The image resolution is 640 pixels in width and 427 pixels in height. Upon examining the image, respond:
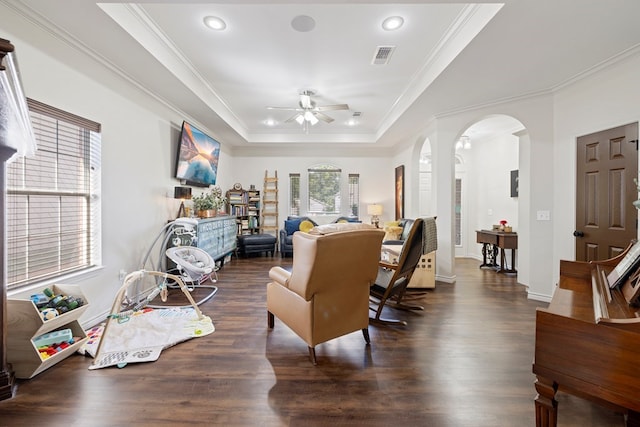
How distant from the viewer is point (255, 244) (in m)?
6.33

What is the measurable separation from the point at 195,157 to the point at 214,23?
2.45 m

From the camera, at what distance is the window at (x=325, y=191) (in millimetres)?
7320

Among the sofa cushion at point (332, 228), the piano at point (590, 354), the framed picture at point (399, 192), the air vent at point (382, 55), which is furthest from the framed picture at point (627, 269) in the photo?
the framed picture at point (399, 192)

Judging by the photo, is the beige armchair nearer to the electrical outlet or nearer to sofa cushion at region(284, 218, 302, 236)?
the electrical outlet

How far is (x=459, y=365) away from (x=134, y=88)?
4.49 m

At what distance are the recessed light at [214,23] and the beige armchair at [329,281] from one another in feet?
7.25

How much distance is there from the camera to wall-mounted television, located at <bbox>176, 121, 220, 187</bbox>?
419 cm

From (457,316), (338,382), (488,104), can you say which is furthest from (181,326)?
(488,104)

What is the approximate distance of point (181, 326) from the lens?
268cm

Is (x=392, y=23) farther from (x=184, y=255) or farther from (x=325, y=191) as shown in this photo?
(x=325, y=191)

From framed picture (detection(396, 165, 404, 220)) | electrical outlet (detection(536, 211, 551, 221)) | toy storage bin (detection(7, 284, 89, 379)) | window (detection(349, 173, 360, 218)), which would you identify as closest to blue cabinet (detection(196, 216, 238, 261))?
toy storage bin (detection(7, 284, 89, 379))

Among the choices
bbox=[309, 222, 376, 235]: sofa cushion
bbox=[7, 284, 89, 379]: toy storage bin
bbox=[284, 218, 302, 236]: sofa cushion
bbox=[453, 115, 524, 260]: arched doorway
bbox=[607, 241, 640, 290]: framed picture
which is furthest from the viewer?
bbox=[284, 218, 302, 236]: sofa cushion

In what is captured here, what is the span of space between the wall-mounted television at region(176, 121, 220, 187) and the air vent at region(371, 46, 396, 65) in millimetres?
2920

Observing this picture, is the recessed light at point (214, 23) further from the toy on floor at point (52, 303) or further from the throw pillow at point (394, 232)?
the throw pillow at point (394, 232)
